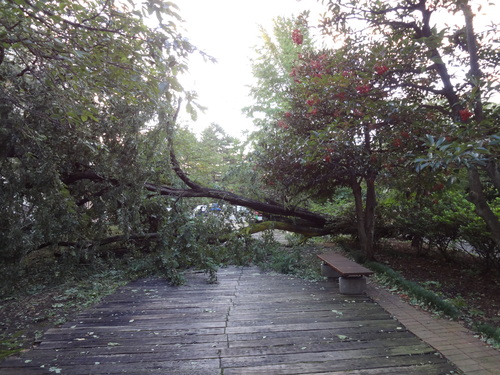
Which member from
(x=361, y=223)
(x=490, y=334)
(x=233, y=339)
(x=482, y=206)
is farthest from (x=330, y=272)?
(x=233, y=339)

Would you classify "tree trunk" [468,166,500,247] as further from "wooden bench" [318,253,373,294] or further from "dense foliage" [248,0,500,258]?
"wooden bench" [318,253,373,294]

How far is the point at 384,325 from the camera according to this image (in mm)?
3910

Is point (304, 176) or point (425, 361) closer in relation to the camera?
point (425, 361)

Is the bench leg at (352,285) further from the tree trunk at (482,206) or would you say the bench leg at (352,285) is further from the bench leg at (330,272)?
the tree trunk at (482,206)

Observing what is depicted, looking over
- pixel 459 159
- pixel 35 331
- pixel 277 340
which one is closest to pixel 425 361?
pixel 277 340

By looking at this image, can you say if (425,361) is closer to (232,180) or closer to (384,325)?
(384,325)

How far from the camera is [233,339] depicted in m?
3.57

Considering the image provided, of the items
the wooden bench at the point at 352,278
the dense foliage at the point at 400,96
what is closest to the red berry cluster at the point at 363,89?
the dense foliage at the point at 400,96

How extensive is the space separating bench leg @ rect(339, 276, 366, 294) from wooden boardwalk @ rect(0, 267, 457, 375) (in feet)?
0.58

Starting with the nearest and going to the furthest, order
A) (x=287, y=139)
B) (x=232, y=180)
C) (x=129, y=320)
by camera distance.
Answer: (x=129, y=320) → (x=287, y=139) → (x=232, y=180)

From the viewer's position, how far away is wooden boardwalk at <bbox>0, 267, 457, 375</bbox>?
299cm

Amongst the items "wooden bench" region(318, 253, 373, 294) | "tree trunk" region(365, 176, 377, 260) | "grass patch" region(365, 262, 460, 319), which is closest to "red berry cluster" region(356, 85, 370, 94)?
"wooden bench" region(318, 253, 373, 294)

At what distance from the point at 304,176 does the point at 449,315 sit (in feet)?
12.4

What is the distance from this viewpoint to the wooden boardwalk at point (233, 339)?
9.80 feet
